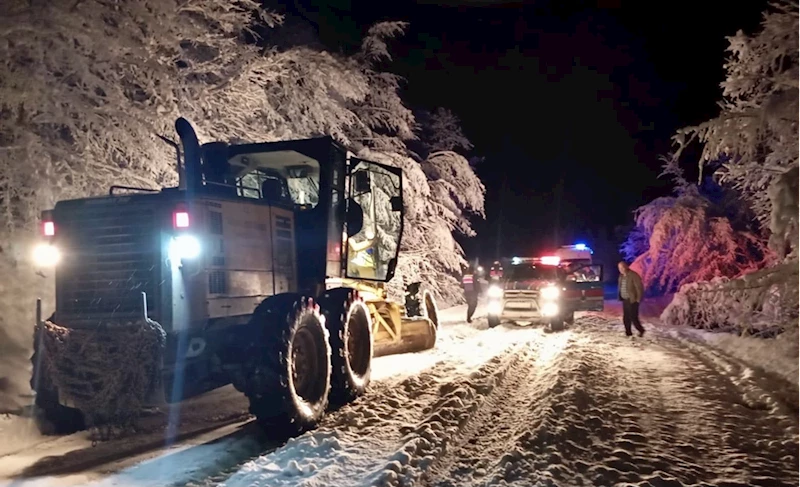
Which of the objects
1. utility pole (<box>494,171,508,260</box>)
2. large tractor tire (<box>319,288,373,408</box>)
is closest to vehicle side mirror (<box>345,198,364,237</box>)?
large tractor tire (<box>319,288,373,408</box>)

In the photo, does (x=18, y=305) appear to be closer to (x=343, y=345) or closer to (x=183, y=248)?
(x=183, y=248)

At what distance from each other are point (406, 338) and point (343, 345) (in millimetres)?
3955

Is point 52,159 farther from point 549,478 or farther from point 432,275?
point 432,275

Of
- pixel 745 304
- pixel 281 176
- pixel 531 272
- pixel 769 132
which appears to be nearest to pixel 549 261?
pixel 531 272

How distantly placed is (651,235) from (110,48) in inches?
940

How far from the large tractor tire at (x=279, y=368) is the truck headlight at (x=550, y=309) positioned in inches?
405

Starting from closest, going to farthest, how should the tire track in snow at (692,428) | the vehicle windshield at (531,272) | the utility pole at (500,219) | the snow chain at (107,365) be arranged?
the tire track in snow at (692,428), the snow chain at (107,365), the vehicle windshield at (531,272), the utility pole at (500,219)

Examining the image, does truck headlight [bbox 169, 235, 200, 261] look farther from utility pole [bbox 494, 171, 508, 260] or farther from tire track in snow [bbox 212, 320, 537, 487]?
utility pole [bbox 494, 171, 508, 260]

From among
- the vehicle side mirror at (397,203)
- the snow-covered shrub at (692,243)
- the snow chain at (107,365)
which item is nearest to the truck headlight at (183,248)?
the snow chain at (107,365)

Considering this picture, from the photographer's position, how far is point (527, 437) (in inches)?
243

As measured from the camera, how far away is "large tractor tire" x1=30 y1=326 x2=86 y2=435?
623 centimetres

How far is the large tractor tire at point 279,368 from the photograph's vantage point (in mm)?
6109

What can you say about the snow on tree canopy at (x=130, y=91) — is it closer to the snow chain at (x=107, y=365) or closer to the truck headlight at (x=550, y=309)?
the snow chain at (x=107, y=365)

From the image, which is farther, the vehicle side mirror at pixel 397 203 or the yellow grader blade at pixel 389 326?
the yellow grader blade at pixel 389 326
